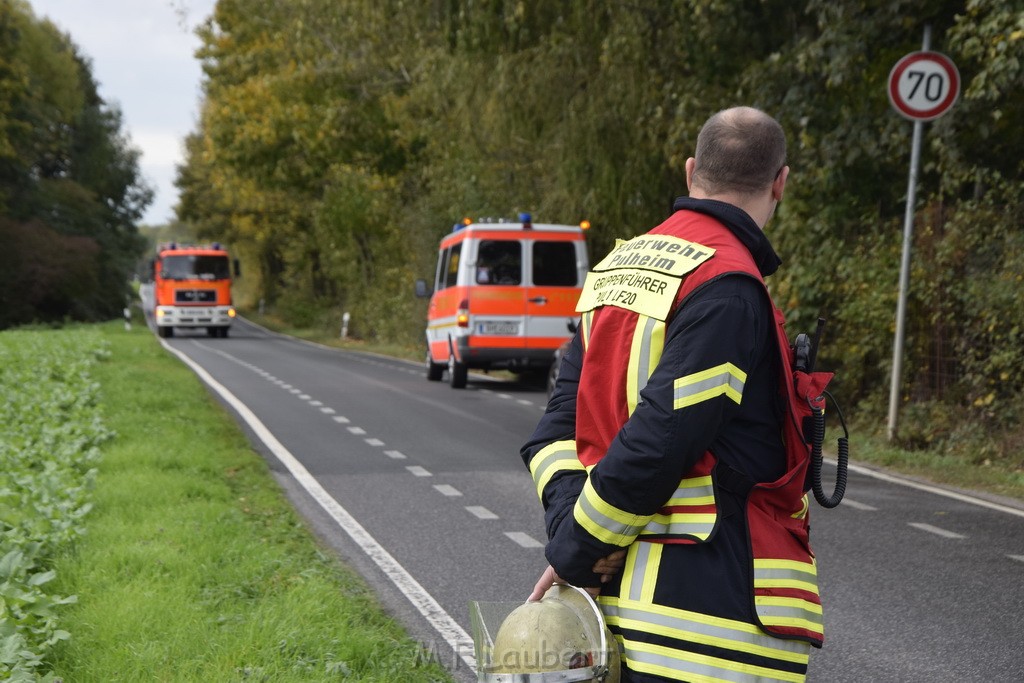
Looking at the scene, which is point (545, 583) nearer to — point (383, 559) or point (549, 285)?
point (383, 559)

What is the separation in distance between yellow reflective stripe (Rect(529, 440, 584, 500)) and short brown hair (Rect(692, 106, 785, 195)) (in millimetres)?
607

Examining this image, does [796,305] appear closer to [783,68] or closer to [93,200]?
[783,68]

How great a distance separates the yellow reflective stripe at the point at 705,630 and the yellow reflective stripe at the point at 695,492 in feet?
0.66

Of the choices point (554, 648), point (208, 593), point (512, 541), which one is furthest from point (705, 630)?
point (512, 541)

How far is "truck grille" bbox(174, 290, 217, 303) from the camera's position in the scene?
44375 millimetres

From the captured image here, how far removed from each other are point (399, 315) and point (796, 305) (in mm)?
23347

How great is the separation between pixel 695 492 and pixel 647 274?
424 mm

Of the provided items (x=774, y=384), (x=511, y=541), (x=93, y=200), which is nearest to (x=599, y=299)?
(x=774, y=384)

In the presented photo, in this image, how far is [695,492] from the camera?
7.84 ft

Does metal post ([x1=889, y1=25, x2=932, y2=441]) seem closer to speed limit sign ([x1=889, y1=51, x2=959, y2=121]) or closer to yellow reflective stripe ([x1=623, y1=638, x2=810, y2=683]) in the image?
speed limit sign ([x1=889, y1=51, x2=959, y2=121])

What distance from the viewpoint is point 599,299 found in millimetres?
2539

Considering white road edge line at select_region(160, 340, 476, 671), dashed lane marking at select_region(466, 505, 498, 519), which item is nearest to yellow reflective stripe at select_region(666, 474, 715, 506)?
white road edge line at select_region(160, 340, 476, 671)

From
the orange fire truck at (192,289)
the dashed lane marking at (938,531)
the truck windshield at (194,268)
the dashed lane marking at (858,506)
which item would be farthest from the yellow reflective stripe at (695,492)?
the truck windshield at (194,268)

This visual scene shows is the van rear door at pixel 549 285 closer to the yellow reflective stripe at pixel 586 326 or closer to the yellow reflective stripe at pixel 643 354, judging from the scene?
the yellow reflective stripe at pixel 586 326
